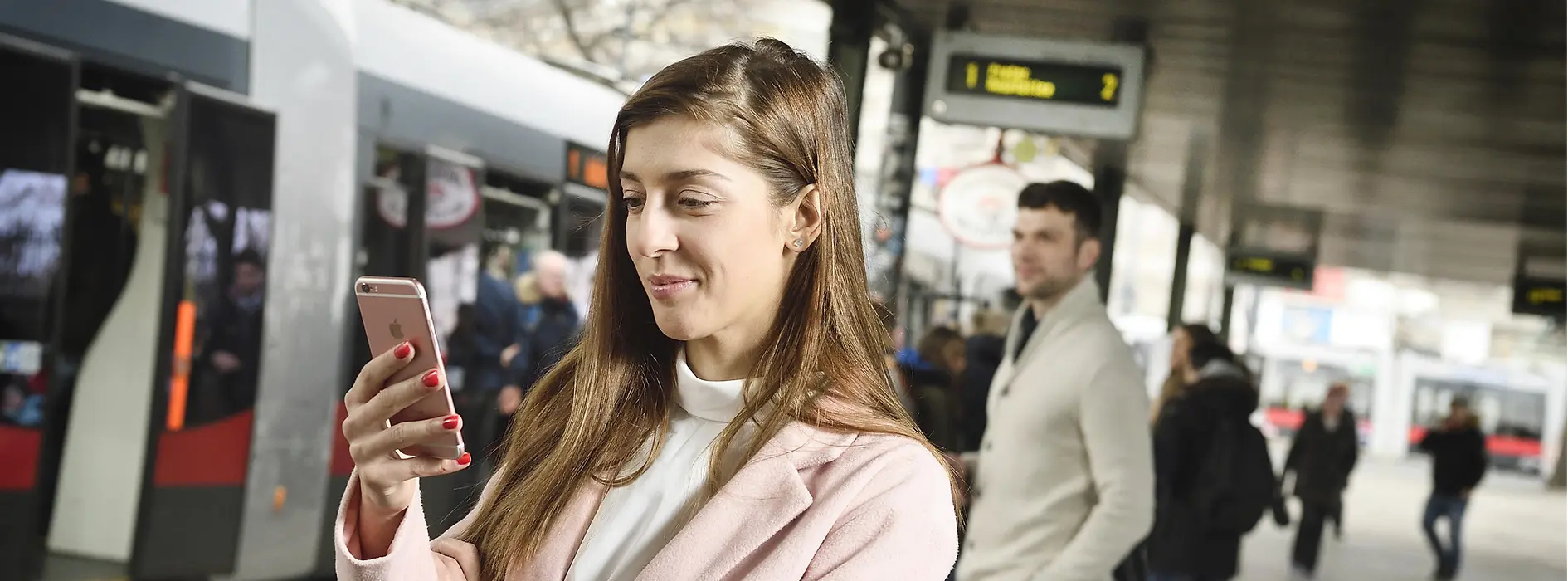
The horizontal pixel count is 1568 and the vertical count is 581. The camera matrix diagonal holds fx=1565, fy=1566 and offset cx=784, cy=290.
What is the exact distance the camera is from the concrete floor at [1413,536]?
1673 cm

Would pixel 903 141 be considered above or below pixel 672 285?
above

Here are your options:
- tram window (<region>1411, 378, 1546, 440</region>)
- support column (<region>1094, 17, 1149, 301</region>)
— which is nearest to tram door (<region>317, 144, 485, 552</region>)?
support column (<region>1094, 17, 1149, 301</region>)

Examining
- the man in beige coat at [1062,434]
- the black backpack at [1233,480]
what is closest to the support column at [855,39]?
the man in beige coat at [1062,434]

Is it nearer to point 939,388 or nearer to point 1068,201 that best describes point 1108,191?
point 939,388

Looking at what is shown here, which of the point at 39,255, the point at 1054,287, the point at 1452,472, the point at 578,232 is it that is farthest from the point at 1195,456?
the point at 1452,472

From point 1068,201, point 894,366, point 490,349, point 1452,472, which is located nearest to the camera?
point 1068,201

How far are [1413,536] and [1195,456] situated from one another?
51.8 feet

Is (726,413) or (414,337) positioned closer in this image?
(414,337)

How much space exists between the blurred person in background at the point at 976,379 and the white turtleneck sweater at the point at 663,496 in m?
5.17

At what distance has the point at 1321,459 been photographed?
1477 cm

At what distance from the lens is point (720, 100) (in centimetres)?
176

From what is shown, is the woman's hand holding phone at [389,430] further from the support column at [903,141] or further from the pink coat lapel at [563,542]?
the support column at [903,141]

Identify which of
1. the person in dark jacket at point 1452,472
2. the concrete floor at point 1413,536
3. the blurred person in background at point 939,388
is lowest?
the concrete floor at point 1413,536

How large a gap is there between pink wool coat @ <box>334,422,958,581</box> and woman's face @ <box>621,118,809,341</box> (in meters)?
0.17
